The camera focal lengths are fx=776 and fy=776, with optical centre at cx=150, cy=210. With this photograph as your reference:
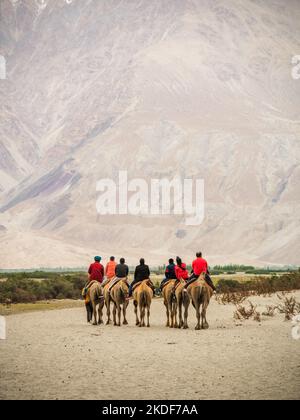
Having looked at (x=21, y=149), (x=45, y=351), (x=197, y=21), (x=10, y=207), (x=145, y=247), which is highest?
(x=197, y=21)

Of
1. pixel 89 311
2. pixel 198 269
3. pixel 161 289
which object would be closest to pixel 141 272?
pixel 161 289

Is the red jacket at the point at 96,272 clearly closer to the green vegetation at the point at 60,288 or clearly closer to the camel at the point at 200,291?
the camel at the point at 200,291

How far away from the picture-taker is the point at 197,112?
151m

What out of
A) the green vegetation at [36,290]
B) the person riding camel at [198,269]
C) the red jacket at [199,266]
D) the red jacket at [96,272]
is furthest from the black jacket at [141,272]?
the green vegetation at [36,290]

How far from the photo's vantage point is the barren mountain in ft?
380

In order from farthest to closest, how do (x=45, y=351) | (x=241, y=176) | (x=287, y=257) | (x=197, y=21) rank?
(x=197, y=21), (x=241, y=176), (x=287, y=257), (x=45, y=351)

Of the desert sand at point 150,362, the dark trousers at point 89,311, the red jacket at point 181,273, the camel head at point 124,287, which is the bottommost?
the desert sand at point 150,362

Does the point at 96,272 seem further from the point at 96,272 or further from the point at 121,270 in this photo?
the point at 121,270

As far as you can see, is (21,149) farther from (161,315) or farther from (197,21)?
(161,315)

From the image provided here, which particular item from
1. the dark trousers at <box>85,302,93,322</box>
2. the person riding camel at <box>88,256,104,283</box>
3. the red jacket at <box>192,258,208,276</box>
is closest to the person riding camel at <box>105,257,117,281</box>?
the person riding camel at <box>88,256,104,283</box>

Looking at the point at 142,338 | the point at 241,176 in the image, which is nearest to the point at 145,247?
the point at 241,176

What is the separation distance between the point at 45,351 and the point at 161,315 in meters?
12.1

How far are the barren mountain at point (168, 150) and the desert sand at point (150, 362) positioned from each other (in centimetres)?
8625

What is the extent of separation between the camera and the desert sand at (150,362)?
38.7 ft
